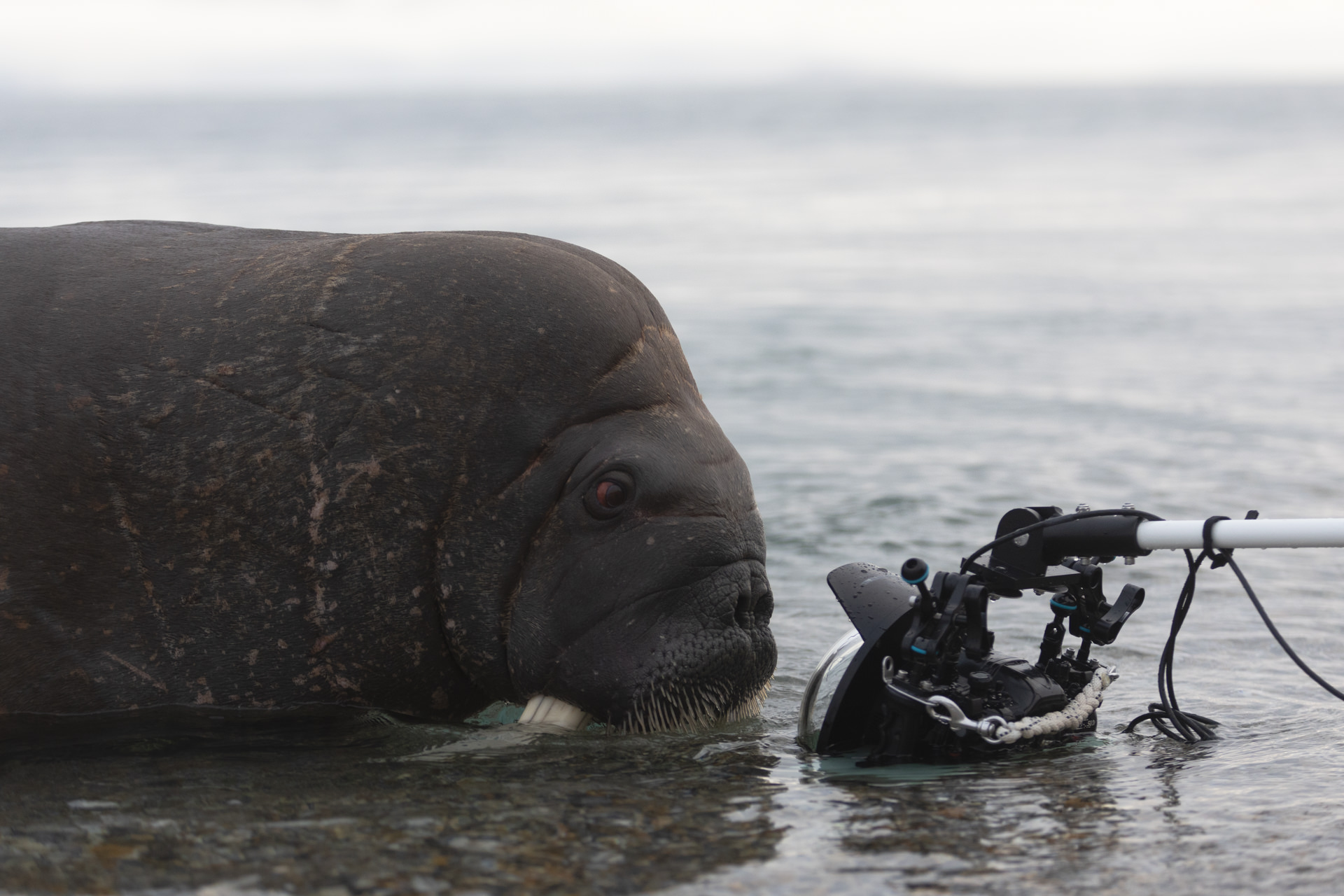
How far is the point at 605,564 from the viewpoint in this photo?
535 cm

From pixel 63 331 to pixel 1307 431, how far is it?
11609 millimetres

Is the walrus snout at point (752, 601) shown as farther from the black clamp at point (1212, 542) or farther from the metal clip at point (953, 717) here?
the black clamp at point (1212, 542)

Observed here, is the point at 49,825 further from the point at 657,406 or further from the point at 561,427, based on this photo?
the point at 657,406

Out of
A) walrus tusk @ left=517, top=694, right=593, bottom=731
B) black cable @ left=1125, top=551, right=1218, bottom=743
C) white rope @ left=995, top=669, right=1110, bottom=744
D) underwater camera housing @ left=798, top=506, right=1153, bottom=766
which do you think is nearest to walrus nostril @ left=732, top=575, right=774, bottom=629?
underwater camera housing @ left=798, top=506, right=1153, bottom=766

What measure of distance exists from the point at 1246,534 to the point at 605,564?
7.11 feet

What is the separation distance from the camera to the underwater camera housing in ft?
15.7

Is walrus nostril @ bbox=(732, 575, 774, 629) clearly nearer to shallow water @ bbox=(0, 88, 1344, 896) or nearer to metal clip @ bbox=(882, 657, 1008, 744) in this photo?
A: shallow water @ bbox=(0, 88, 1344, 896)

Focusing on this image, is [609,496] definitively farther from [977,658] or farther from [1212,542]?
[1212,542]

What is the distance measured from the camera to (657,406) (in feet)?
18.6

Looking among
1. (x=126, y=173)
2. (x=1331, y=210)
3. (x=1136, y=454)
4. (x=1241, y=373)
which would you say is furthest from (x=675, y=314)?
(x=126, y=173)

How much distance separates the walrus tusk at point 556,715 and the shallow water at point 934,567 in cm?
8

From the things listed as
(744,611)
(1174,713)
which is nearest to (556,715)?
(744,611)

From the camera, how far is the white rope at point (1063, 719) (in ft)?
15.7

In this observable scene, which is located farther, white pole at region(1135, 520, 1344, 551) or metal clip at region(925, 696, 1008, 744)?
metal clip at region(925, 696, 1008, 744)
